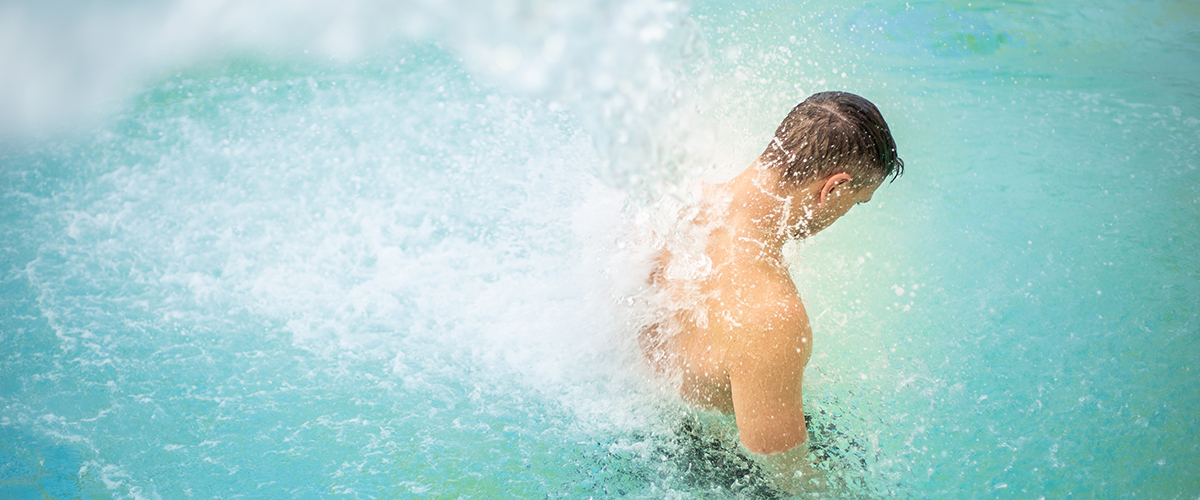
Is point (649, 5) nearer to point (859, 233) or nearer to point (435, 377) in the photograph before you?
point (435, 377)

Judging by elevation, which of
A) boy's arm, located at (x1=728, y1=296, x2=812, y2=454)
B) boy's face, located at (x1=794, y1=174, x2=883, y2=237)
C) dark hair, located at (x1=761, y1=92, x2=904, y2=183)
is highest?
dark hair, located at (x1=761, y1=92, x2=904, y2=183)

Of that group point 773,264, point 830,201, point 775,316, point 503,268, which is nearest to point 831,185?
point 830,201

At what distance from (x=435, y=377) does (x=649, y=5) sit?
1.35 m

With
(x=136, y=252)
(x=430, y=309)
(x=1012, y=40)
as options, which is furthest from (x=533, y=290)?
(x=1012, y=40)

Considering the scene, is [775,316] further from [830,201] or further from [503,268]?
[503,268]

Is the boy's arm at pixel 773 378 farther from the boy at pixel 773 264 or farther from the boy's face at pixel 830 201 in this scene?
the boy's face at pixel 830 201

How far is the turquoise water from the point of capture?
189 cm

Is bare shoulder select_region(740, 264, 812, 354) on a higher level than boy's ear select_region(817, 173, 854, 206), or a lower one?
lower

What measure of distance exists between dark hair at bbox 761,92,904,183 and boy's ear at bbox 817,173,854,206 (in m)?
0.01

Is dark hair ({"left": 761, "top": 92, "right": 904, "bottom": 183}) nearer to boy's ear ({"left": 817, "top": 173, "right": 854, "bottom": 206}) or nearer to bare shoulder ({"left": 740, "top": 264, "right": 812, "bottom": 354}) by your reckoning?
boy's ear ({"left": 817, "top": 173, "right": 854, "bottom": 206})

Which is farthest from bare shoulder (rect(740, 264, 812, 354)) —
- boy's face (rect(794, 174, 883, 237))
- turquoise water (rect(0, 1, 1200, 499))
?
turquoise water (rect(0, 1, 1200, 499))

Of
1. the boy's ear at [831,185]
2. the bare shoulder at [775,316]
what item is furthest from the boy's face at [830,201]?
the bare shoulder at [775,316]

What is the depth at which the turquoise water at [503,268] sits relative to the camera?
1.89 meters

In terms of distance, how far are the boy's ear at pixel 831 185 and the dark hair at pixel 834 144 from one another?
0.04 ft
